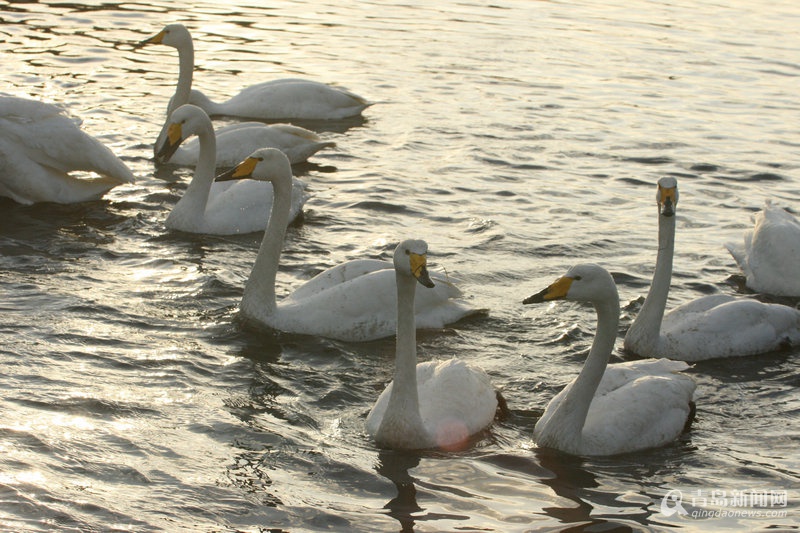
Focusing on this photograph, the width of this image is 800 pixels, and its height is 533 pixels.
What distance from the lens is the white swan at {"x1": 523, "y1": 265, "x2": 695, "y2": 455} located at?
25.4 feet

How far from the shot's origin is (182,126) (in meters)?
12.6

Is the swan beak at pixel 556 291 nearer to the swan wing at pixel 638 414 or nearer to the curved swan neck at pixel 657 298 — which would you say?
the swan wing at pixel 638 414

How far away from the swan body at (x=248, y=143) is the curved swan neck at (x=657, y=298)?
5715mm

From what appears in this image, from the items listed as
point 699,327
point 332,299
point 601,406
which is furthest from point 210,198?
point 601,406

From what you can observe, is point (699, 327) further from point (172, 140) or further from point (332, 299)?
point (172, 140)

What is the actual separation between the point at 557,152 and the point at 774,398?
731 centimetres

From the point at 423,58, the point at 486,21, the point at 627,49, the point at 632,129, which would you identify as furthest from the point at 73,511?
the point at 486,21

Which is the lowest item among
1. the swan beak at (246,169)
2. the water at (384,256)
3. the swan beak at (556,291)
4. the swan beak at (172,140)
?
the water at (384,256)

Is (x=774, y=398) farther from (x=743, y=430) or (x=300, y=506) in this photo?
(x=300, y=506)

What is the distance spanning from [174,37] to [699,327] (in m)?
9.17

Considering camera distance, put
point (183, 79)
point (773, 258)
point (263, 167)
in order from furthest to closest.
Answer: point (183, 79) → point (773, 258) → point (263, 167)

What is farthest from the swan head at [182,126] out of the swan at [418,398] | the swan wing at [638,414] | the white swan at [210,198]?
the swan wing at [638,414]

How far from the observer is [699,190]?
14.3 metres

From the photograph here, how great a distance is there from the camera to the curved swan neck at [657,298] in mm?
9531
